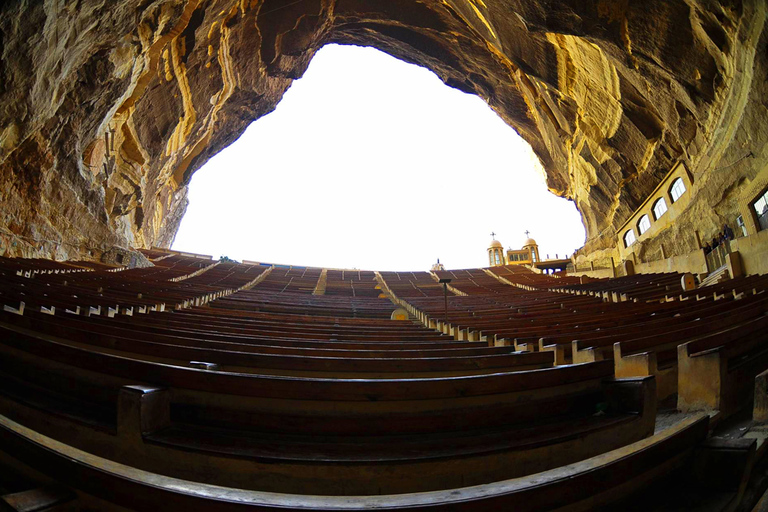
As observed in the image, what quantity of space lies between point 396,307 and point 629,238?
18633 mm

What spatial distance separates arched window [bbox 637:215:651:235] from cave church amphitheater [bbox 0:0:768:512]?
830 millimetres

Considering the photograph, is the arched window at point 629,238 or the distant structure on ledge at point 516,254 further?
the distant structure on ledge at point 516,254

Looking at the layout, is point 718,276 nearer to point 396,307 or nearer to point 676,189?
point 676,189

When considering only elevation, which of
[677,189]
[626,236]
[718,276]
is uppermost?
[677,189]

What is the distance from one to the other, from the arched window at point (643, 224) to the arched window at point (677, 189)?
8.81 ft

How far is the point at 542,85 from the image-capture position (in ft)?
66.9

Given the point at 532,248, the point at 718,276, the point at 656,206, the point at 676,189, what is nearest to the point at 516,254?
the point at 532,248

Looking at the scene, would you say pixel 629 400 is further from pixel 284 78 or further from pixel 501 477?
pixel 284 78

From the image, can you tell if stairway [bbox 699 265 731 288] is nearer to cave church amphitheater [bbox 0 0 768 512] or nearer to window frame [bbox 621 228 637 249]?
cave church amphitheater [bbox 0 0 768 512]

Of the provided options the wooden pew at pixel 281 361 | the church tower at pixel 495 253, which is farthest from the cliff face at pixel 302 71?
the church tower at pixel 495 253

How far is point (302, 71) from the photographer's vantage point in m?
28.9

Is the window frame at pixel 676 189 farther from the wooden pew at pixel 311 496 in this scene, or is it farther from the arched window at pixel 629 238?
the wooden pew at pixel 311 496

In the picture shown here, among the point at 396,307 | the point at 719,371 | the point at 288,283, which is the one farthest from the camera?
the point at 288,283

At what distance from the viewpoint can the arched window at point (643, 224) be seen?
18.9m
